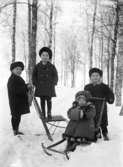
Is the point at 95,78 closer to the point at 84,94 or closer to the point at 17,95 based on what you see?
the point at 84,94

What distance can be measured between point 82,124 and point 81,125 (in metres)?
0.03

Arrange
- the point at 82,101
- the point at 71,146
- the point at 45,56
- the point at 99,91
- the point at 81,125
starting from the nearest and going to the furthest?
1. the point at 71,146
2. the point at 81,125
3. the point at 82,101
4. the point at 99,91
5. the point at 45,56

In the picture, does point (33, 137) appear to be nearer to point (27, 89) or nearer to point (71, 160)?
point (27, 89)

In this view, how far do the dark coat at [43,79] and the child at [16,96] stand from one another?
0.53 m

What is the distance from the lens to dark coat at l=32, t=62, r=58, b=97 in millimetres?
7031

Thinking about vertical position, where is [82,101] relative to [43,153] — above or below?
above

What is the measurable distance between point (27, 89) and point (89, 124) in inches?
72.8

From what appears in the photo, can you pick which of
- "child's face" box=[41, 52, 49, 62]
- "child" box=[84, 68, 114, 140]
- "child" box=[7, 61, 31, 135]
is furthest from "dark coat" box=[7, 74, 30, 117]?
"child" box=[84, 68, 114, 140]

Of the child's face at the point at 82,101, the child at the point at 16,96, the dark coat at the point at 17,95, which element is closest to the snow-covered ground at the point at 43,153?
the child at the point at 16,96

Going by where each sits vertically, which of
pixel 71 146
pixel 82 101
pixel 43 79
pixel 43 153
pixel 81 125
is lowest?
pixel 43 153

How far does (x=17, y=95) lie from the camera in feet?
21.1

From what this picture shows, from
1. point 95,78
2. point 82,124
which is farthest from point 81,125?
point 95,78

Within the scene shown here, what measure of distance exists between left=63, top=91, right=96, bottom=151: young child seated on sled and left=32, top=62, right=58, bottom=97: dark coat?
1.44 metres

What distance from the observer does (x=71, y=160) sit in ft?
15.3
